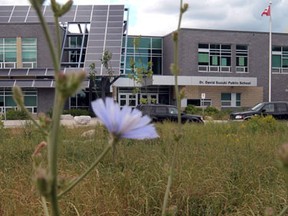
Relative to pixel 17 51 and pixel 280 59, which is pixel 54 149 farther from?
pixel 280 59

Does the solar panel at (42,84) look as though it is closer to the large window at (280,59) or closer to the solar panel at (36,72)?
the solar panel at (36,72)

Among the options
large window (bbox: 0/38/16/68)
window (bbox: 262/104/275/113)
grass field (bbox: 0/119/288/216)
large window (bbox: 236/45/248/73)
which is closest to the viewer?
grass field (bbox: 0/119/288/216)

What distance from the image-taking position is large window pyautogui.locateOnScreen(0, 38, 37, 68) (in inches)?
1706

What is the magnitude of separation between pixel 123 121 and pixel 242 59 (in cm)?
4974

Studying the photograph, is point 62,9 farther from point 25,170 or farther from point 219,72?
point 219,72

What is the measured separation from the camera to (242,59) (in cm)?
4900

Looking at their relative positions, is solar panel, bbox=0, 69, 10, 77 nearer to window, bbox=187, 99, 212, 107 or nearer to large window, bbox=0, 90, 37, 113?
large window, bbox=0, 90, 37, 113

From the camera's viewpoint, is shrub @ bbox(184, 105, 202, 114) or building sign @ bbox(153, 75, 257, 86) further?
building sign @ bbox(153, 75, 257, 86)

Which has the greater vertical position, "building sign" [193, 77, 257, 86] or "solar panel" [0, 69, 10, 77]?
"solar panel" [0, 69, 10, 77]

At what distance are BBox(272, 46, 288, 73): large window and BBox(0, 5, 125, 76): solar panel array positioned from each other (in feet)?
58.5

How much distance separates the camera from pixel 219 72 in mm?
48469

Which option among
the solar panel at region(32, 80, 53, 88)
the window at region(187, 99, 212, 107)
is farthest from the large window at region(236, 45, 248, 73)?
the solar panel at region(32, 80, 53, 88)

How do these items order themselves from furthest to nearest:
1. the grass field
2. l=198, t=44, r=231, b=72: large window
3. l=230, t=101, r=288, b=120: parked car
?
l=198, t=44, r=231, b=72: large window
l=230, t=101, r=288, b=120: parked car
the grass field

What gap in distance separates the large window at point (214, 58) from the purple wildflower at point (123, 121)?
47.4 m
